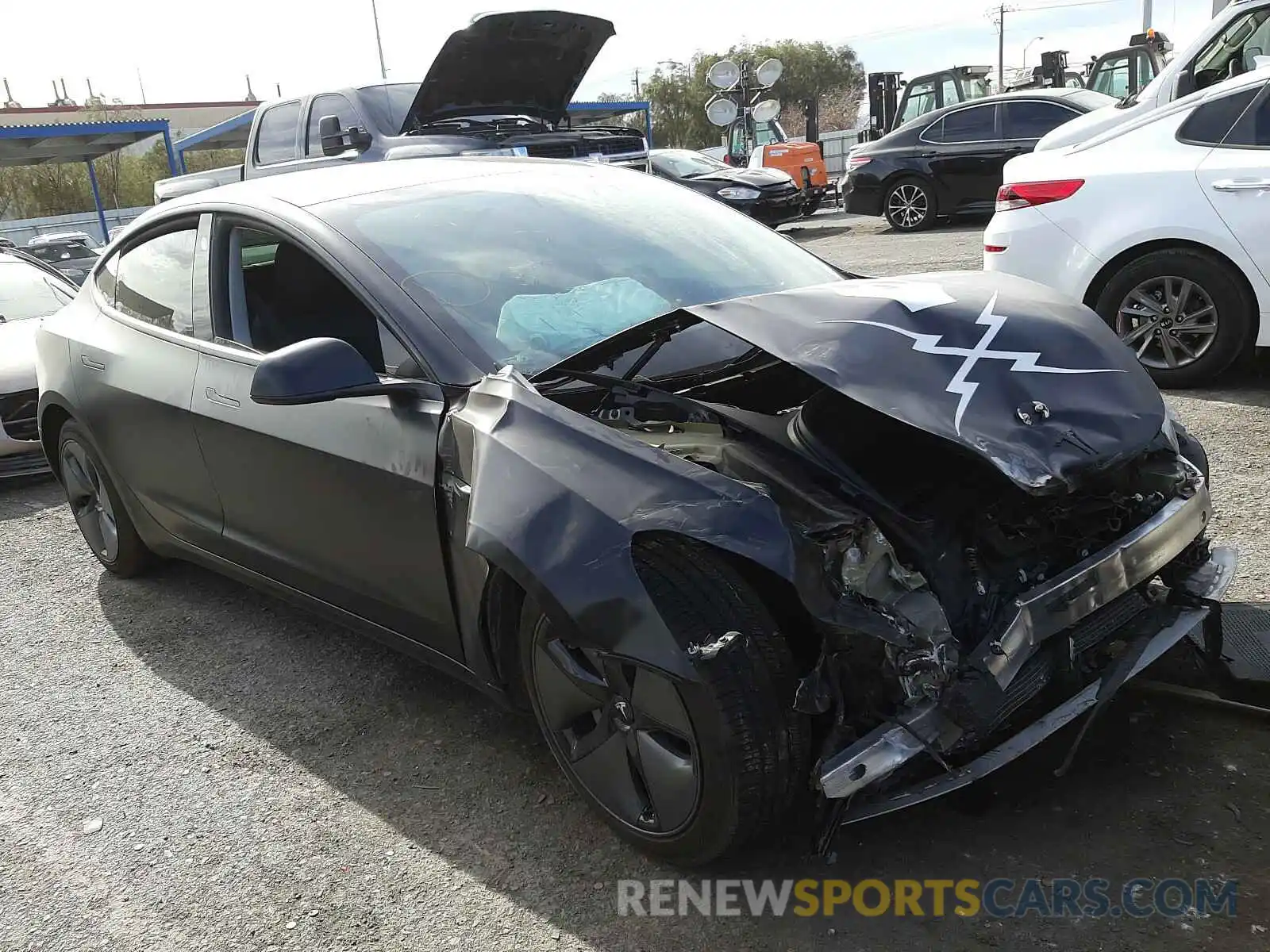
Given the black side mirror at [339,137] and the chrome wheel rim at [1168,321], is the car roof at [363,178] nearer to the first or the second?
the chrome wheel rim at [1168,321]

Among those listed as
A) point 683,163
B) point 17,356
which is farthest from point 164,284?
point 683,163

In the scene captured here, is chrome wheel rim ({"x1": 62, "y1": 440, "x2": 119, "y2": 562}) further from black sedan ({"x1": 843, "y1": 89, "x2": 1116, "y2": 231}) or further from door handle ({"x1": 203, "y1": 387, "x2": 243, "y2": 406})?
black sedan ({"x1": 843, "y1": 89, "x2": 1116, "y2": 231})

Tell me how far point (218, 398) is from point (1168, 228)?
446 centimetres

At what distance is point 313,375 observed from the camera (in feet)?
8.62

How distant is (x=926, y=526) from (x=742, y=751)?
601 mm

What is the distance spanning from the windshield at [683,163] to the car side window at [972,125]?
147 inches

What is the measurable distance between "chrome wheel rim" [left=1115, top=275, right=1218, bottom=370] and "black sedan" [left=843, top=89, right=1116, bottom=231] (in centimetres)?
806

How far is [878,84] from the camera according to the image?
20.6 m

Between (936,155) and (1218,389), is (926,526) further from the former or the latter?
(936,155)

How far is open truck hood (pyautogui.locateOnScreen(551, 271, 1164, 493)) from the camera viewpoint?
2176 mm

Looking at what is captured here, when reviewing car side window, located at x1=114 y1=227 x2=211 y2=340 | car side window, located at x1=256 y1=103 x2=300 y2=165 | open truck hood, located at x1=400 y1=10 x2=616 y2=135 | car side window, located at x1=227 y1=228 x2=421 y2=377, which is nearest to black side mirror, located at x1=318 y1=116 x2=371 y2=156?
open truck hood, located at x1=400 y1=10 x2=616 y2=135

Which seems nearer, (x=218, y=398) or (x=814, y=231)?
(x=218, y=398)

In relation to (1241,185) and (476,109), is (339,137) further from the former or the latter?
(1241,185)

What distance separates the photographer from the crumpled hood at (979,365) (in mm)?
2176
